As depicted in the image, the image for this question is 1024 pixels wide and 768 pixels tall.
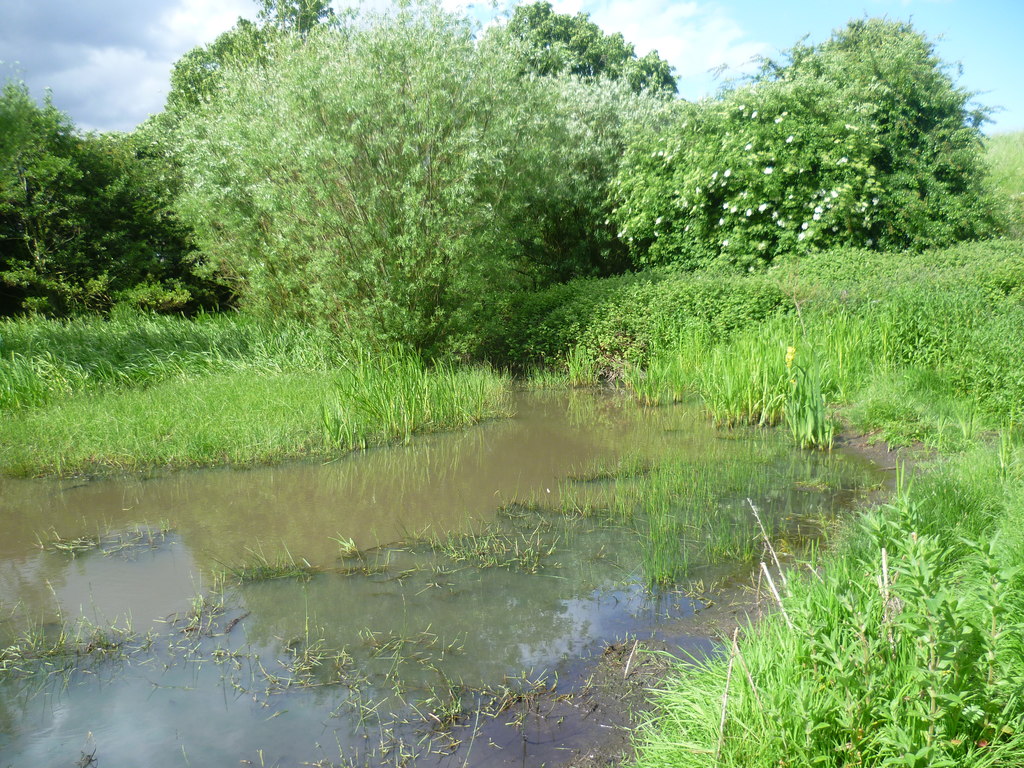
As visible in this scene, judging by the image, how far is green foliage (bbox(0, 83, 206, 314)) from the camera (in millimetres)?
16156

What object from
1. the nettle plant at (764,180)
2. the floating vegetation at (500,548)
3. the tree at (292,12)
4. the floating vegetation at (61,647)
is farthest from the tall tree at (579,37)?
the floating vegetation at (61,647)

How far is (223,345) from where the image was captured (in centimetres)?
1177

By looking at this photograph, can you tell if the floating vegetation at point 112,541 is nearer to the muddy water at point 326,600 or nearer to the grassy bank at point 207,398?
the muddy water at point 326,600

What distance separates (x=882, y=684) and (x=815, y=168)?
12444 millimetres

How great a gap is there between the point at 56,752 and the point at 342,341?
7876 mm

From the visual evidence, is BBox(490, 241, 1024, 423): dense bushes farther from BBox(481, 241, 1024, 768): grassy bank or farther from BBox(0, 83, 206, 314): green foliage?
BBox(0, 83, 206, 314): green foliage

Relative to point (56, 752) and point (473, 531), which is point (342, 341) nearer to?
point (473, 531)

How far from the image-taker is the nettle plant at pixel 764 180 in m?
12.8

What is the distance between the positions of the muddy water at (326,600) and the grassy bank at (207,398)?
1.57 feet

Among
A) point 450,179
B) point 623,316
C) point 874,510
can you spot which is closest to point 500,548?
point 874,510

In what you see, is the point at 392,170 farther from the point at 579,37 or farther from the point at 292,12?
the point at 579,37

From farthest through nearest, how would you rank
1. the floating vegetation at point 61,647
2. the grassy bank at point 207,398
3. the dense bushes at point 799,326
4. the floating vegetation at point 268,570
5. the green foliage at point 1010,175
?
the green foliage at point 1010,175 < the dense bushes at point 799,326 < the grassy bank at point 207,398 < the floating vegetation at point 268,570 < the floating vegetation at point 61,647

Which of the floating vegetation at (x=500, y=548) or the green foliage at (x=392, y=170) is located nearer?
the floating vegetation at (x=500, y=548)

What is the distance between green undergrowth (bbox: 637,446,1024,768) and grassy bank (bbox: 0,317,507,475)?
5622 mm
